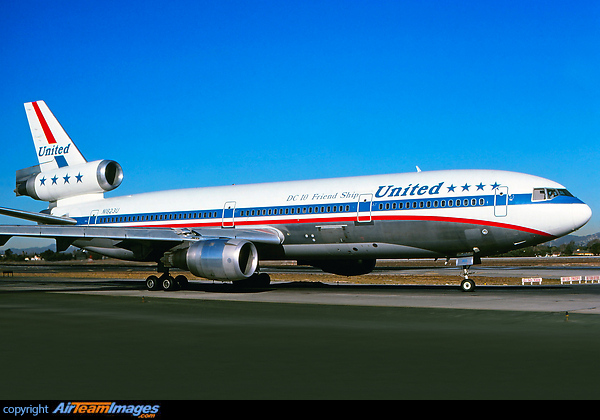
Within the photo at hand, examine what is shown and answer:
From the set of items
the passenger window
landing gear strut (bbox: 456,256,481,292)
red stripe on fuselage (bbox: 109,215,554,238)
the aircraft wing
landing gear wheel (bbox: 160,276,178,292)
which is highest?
the passenger window

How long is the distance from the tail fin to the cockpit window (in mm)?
22647

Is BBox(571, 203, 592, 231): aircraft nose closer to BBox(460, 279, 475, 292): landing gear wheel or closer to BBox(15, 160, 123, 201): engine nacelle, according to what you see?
BBox(460, 279, 475, 292): landing gear wheel

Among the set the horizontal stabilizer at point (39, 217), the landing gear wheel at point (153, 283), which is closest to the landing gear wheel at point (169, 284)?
the landing gear wheel at point (153, 283)

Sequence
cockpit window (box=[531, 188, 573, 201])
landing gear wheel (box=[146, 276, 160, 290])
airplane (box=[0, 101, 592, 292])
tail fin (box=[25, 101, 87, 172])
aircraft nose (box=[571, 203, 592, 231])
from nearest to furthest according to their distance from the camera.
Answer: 1. aircraft nose (box=[571, 203, 592, 231])
2. cockpit window (box=[531, 188, 573, 201])
3. airplane (box=[0, 101, 592, 292])
4. landing gear wheel (box=[146, 276, 160, 290])
5. tail fin (box=[25, 101, 87, 172])

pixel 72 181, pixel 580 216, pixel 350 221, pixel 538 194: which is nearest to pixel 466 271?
pixel 538 194

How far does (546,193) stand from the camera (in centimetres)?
2250

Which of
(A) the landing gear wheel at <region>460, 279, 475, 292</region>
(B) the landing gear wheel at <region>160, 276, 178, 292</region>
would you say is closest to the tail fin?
(B) the landing gear wheel at <region>160, 276, 178, 292</region>

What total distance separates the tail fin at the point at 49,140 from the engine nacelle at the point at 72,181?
42 cm

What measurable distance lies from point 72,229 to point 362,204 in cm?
1230

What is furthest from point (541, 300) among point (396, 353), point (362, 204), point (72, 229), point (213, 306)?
point (72, 229)

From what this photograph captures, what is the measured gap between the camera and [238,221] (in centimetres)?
2823

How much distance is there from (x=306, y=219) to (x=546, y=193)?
9697 mm

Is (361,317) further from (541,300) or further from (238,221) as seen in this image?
(238,221)

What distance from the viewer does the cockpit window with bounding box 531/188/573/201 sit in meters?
22.4
